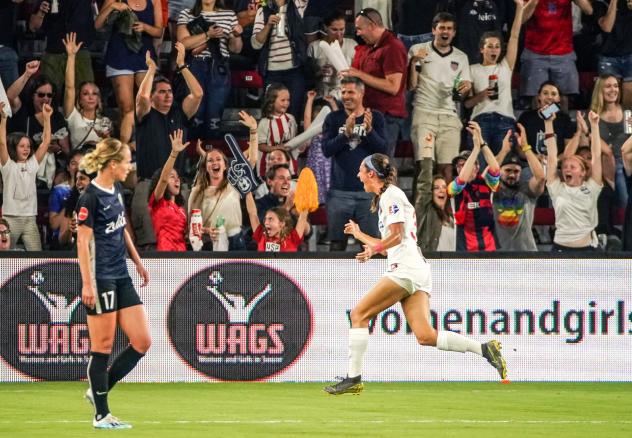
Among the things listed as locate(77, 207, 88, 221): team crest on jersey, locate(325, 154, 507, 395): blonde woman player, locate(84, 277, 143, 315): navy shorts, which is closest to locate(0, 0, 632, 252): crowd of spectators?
locate(325, 154, 507, 395): blonde woman player

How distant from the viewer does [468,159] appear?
51.8 ft

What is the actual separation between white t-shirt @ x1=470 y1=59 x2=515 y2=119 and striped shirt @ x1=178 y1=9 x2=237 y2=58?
10.9ft

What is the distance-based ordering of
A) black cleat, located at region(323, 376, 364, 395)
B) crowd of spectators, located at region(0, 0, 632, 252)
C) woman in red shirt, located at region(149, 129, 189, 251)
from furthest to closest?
1. crowd of spectators, located at region(0, 0, 632, 252)
2. woman in red shirt, located at region(149, 129, 189, 251)
3. black cleat, located at region(323, 376, 364, 395)

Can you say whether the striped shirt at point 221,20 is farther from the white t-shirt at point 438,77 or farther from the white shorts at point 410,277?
the white shorts at point 410,277

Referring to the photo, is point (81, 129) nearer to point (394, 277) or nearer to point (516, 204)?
point (516, 204)

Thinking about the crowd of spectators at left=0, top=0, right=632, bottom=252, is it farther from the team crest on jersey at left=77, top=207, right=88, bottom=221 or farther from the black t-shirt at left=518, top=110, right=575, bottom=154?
the team crest on jersey at left=77, top=207, right=88, bottom=221

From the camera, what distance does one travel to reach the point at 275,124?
1698cm

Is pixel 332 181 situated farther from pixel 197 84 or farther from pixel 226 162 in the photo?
pixel 197 84

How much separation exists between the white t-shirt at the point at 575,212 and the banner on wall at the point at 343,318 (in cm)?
167

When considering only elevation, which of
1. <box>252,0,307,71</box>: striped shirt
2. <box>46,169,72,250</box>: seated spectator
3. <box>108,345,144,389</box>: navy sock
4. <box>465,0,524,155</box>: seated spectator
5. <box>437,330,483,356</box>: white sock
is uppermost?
<box>252,0,307,71</box>: striped shirt

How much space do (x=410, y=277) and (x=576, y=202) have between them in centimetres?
498

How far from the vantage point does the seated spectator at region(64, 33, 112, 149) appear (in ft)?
54.6

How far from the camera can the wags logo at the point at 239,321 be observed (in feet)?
46.2

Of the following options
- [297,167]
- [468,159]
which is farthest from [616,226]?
[297,167]
